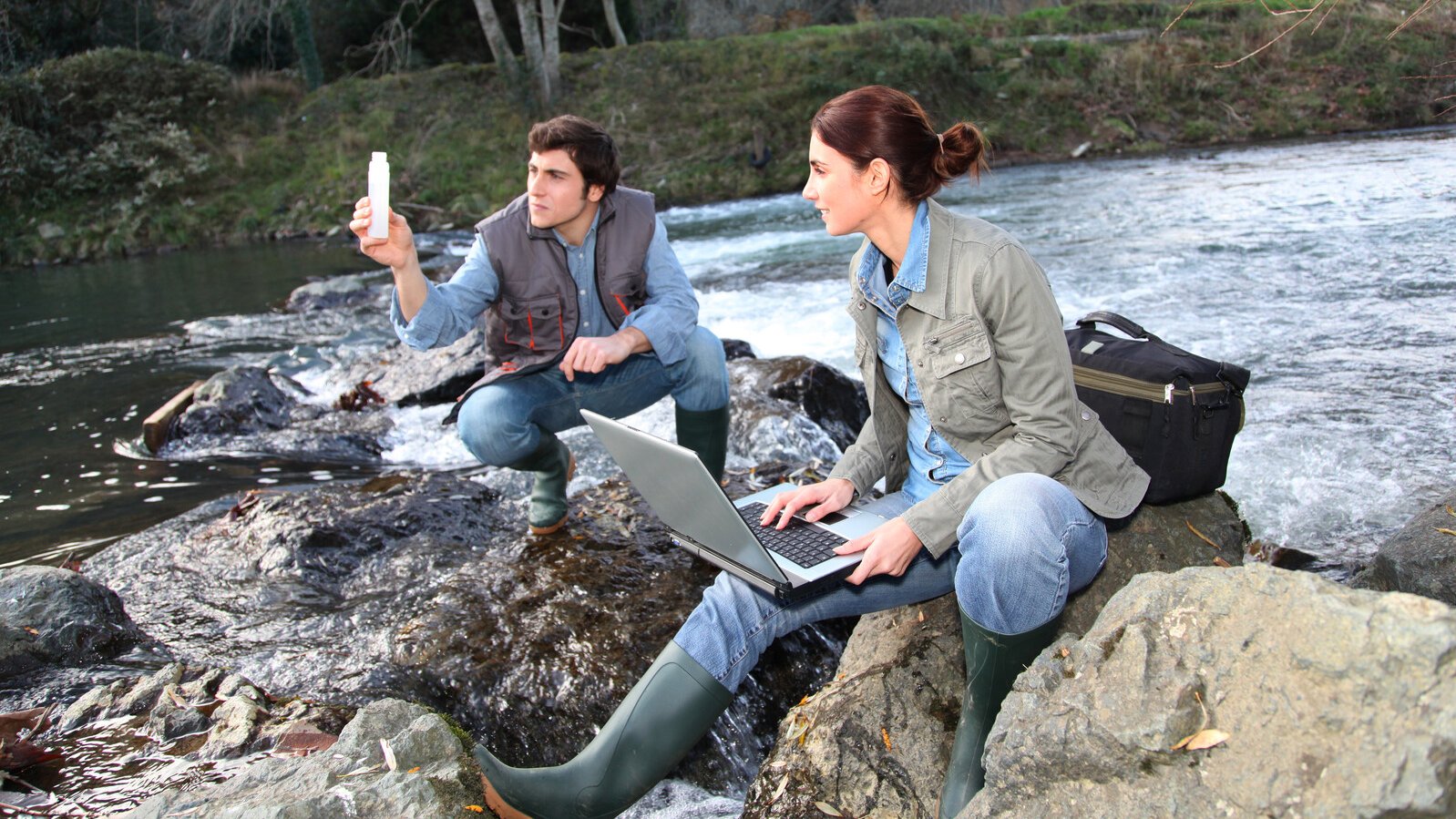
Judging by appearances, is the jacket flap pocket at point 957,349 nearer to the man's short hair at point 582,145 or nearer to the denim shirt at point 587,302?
the denim shirt at point 587,302

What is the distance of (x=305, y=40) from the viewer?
2514 cm

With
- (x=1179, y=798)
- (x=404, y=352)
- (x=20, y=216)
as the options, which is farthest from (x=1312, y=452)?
(x=20, y=216)

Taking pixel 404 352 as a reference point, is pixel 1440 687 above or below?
above

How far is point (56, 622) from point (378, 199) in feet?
5.75

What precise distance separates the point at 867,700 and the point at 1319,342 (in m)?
5.64

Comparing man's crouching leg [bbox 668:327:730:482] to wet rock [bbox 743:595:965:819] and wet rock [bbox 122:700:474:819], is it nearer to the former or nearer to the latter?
wet rock [bbox 743:595:965:819]

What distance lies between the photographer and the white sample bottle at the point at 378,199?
3247 mm

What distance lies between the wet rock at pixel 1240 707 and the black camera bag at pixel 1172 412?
3.05 feet

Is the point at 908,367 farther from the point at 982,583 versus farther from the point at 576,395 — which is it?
the point at 576,395

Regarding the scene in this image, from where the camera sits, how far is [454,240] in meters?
17.9

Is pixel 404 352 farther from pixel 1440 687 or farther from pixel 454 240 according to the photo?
pixel 454 240

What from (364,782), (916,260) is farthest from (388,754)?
(916,260)

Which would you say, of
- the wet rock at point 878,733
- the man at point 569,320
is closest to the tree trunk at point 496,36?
the man at point 569,320

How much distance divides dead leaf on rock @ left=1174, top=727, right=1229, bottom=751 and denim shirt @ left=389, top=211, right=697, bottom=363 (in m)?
2.63
